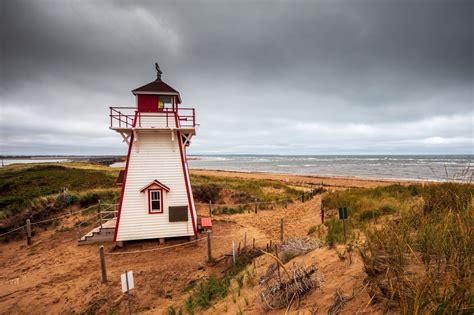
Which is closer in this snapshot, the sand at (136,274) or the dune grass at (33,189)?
the sand at (136,274)

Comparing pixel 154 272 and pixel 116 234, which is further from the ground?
pixel 116 234

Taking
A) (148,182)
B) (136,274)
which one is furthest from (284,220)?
(136,274)

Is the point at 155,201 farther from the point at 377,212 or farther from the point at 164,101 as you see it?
the point at 377,212

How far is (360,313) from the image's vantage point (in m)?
2.96

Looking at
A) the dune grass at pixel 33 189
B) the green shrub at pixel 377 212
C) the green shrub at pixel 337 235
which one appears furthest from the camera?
the dune grass at pixel 33 189

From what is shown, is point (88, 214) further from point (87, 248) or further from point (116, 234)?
point (116, 234)

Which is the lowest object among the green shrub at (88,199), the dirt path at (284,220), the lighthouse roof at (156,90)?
the dirt path at (284,220)

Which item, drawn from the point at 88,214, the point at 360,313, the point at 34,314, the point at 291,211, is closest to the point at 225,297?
the point at 360,313

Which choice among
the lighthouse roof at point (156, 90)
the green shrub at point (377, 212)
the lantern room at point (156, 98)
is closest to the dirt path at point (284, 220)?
the green shrub at point (377, 212)

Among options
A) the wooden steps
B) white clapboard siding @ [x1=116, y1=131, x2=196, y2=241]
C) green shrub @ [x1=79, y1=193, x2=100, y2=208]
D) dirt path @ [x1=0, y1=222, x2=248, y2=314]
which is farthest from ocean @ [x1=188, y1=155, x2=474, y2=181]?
green shrub @ [x1=79, y1=193, x2=100, y2=208]

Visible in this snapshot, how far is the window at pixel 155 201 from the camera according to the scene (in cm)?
1126

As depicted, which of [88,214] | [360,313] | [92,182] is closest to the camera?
[360,313]

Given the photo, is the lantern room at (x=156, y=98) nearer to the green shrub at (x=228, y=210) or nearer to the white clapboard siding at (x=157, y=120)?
the white clapboard siding at (x=157, y=120)

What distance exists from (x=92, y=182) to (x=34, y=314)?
18.8 meters
